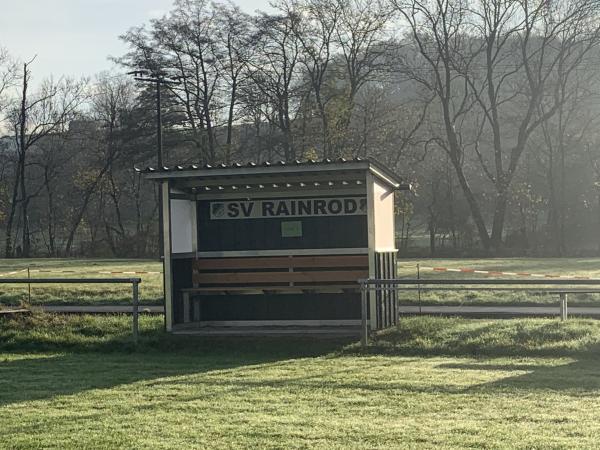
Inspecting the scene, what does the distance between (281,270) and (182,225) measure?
1.84 meters

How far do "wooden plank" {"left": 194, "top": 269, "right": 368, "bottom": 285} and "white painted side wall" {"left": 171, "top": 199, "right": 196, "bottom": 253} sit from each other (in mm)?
612

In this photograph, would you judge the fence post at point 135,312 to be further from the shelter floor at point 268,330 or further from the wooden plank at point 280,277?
the wooden plank at point 280,277

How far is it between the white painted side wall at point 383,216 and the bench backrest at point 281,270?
50 centimetres

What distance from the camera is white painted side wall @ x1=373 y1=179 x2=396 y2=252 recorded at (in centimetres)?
1474

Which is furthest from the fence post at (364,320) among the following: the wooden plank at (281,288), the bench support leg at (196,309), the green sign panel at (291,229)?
the bench support leg at (196,309)

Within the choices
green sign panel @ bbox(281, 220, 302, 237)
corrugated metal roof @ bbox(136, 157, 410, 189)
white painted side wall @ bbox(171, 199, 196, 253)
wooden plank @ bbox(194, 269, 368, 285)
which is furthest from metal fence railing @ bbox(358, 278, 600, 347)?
white painted side wall @ bbox(171, 199, 196, 253)

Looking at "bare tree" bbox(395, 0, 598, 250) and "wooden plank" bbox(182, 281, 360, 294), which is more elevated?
"bare tree" bbox(395, 0, 598, 250)

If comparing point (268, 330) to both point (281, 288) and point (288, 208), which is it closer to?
point (281, 288)

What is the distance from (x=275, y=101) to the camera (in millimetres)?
51781

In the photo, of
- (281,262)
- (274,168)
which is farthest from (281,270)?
(274,168)

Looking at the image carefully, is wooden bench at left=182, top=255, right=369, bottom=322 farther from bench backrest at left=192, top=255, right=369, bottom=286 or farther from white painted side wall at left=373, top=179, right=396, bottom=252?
white painted side wall at left=373, top=179, right=396, bottom=252

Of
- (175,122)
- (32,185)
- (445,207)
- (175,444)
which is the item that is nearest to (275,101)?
(175,122)

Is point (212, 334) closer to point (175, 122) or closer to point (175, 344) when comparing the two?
point (175, 344)

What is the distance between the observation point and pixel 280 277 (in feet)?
50.9
